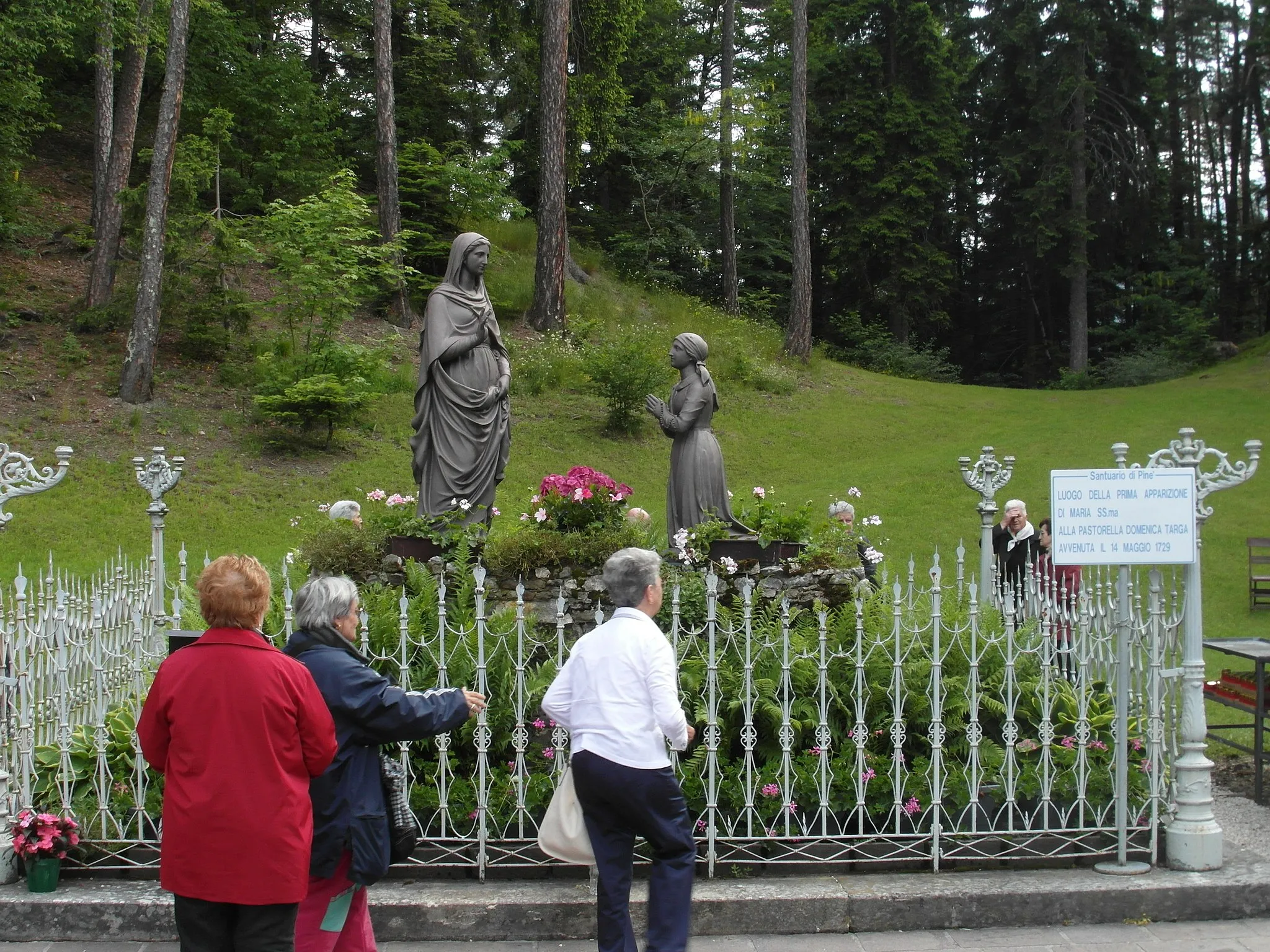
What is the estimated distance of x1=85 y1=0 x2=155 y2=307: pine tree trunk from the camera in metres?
17.1

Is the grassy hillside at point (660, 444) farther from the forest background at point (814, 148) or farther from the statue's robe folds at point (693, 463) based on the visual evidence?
the forest background at point (814, 148)

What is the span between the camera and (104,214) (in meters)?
17.1

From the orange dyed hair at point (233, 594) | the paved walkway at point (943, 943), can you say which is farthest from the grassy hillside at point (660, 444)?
the orange dyed hair at point (233, 594)

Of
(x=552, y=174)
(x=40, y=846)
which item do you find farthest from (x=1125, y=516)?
(x=552, y=174)

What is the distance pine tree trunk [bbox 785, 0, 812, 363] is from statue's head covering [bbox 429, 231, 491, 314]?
16.4 meters

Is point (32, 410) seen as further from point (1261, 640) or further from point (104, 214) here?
point (1261, 640)

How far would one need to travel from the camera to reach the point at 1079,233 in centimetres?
2831

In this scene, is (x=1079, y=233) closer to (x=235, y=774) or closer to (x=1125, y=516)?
(x=1125, y=516)

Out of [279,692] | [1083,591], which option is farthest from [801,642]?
[279,692]

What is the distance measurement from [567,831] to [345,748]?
33.9 inches

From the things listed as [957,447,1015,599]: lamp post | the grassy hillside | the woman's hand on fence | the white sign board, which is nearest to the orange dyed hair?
the woman's hand on fence

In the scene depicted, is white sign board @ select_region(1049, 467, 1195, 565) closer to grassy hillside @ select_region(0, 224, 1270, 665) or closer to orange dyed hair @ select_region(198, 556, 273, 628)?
orange dyed hair @ select_region(198, 556, 273, 628)

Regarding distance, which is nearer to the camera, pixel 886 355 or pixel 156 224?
pixel 156 224

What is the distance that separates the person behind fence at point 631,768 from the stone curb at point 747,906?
80 cm
